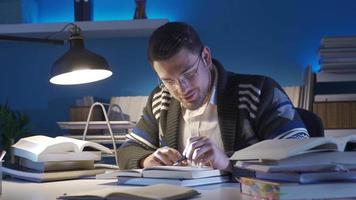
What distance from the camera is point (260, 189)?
98 centimetres

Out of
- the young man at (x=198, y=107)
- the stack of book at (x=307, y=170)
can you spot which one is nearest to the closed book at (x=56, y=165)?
the young man at (x=198, y=107)

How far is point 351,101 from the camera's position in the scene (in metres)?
2.48

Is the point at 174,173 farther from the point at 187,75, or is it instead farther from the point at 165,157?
the point at 187,75

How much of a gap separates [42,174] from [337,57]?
147 cm

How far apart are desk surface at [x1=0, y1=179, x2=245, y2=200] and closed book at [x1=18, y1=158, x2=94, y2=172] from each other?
90 mm

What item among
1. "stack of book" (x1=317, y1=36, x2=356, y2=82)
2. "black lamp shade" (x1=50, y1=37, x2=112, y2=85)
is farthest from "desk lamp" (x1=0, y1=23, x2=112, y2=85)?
"stack of book" (x1=317, y1=36, x2=356, y2=82)

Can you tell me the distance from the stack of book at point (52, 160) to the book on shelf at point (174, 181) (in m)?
0.32

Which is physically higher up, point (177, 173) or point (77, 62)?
point (77, 62)

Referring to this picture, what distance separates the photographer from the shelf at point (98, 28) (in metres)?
2.72

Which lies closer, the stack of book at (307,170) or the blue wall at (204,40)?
the stack of book at (307,170)

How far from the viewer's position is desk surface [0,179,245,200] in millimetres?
1201

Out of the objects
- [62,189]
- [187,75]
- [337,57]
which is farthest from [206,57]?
[337,57]

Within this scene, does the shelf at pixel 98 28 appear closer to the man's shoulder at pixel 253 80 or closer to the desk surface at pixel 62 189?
the man's shoulder at pixel 253 80

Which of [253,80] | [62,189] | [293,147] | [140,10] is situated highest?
[140,10]
